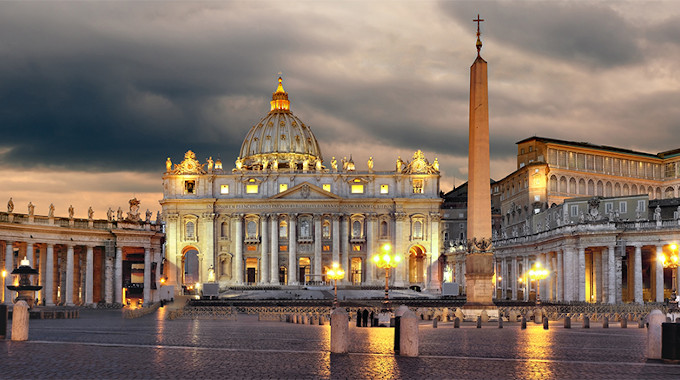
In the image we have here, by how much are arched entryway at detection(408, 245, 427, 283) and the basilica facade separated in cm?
214

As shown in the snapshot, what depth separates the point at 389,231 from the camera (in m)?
133

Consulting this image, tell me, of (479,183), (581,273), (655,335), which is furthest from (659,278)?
(655,335)

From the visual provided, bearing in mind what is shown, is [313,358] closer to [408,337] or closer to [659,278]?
[408,337]

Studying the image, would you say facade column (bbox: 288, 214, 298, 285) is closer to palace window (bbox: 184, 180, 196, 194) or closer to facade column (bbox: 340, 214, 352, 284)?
facade column (bbox: 340, 214, 352, 284)

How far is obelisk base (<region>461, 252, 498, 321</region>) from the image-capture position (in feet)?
138

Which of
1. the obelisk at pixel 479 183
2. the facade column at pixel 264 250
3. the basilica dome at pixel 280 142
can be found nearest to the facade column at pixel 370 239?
the facade column at pixel 264 250

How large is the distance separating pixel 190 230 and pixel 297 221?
15868 mm

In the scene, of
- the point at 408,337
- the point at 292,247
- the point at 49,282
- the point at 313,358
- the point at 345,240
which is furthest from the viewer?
the point at 345,240

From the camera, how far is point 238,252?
428 feet

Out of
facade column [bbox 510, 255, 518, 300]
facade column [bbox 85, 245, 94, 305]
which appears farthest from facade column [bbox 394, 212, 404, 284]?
facade column [bbox 85, 245, 94, 305]

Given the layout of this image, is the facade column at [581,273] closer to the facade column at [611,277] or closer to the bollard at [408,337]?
the facade column at [611,277]

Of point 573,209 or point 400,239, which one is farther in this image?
point 400,239

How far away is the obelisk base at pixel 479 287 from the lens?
138ft

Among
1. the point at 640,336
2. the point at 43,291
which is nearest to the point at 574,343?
the point at 640,336
